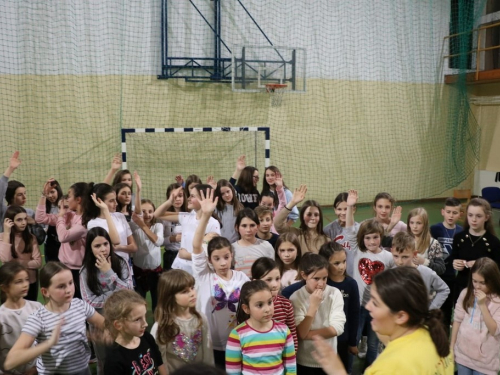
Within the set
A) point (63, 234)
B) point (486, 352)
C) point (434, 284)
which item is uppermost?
point (63, 234)

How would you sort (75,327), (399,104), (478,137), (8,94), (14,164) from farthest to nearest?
(478,137) < (399,104) < (8,94) < (14,164) < (75,327)

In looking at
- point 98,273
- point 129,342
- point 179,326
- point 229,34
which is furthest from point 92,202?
point 229,34

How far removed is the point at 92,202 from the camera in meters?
4.03

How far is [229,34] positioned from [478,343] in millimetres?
8308

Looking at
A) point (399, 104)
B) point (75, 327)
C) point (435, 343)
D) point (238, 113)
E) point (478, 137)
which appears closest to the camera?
point (435, 343)

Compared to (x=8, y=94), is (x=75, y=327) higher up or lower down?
lower down

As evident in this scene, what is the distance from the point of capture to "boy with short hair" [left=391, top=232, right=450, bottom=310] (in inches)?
141

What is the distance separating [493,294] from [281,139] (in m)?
7.83

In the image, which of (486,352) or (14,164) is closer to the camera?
(486,352)

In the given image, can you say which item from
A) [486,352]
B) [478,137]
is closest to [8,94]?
[486,352]

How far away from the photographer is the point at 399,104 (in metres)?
11.3

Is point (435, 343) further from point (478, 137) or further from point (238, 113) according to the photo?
point (478, 137)

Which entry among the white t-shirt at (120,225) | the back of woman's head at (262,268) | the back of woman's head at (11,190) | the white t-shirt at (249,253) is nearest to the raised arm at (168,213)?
the white t-shirt at (120,225)

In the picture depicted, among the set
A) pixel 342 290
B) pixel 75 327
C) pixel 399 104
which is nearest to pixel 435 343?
pixel 342 290
